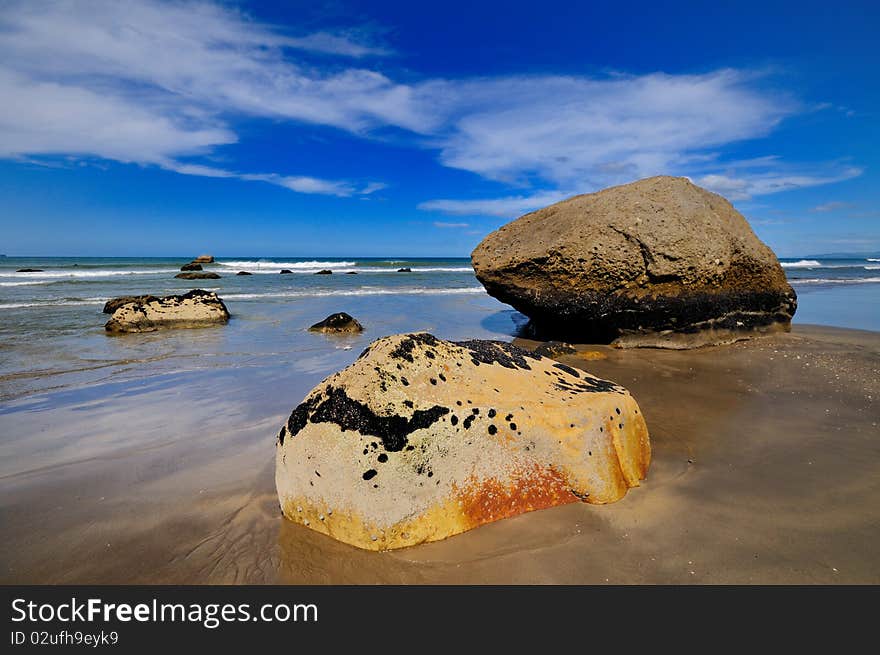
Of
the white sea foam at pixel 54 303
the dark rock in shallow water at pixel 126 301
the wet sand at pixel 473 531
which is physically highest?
the dark rock in shallow water at pixel 126 301

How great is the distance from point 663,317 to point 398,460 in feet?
19.1

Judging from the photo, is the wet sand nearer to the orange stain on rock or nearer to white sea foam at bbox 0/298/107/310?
the orange stain on rock

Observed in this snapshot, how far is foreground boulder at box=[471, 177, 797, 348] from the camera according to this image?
6.70m

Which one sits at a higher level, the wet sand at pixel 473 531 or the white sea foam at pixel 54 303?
the white sea foam at pixel 54 303

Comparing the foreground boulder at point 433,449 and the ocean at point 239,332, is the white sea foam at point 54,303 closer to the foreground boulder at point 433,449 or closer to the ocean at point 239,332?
the ocean at point 239,332

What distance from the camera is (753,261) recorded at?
7.16 m

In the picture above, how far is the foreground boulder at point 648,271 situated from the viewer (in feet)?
22.0

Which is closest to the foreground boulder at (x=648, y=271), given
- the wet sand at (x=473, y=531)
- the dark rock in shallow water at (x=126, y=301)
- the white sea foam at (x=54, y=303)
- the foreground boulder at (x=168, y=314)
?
the wet sand at (x=473, y=531)

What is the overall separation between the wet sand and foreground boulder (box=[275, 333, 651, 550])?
0.35ft

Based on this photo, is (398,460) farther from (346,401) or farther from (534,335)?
(534,335)

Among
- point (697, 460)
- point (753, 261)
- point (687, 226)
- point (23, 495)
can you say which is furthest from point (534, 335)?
point (23, 495)

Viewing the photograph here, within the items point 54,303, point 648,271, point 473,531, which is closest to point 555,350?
point 648,271

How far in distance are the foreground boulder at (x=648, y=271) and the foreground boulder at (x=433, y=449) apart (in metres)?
4.31

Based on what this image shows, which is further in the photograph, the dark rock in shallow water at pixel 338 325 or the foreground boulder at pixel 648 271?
the dark rock in shallow water at pixel 338 325
